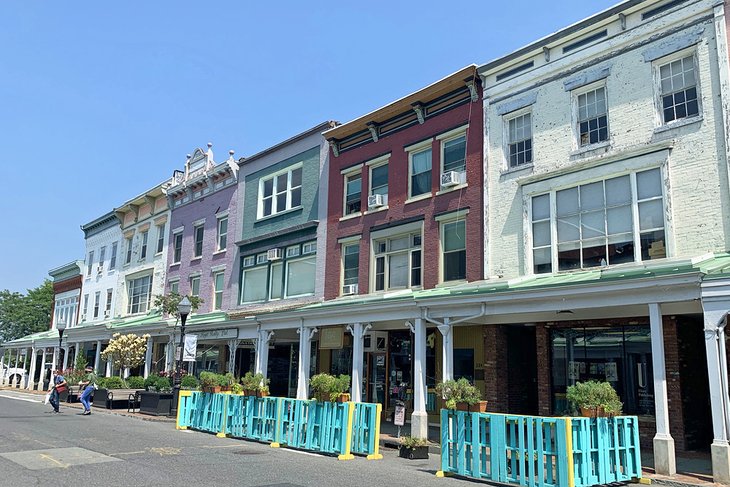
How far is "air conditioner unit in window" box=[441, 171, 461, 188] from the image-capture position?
19.7 meters

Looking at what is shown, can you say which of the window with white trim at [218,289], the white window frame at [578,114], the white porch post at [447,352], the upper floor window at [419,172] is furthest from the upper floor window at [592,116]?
the window with white trim at [218,289]

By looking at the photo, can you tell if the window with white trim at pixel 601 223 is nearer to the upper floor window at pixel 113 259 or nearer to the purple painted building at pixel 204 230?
the purple painted building at pixel 204 230

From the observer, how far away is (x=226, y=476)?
10453mm

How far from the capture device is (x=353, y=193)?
78.2ft

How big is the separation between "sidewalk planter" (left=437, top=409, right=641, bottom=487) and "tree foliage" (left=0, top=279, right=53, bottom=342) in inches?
2780

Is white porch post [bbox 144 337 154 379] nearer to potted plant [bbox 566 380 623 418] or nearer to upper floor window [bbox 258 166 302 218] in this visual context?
upper floor window [bbox 258 166 302 218]

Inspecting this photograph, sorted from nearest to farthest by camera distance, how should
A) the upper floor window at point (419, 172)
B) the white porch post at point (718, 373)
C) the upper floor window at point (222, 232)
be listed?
1. the white porch post at point (718, 373)
2. the upper floor window at point (419, 172)
3. the upper floor window at point (222, 232)

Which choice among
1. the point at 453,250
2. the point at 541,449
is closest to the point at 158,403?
the point at 453,250

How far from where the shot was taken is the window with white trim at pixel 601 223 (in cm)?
1498

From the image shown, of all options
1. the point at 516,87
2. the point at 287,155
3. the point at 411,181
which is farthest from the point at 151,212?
the point at 516,87

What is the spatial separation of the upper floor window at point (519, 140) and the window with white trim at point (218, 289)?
53.5ft

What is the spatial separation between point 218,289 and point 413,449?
713 inches

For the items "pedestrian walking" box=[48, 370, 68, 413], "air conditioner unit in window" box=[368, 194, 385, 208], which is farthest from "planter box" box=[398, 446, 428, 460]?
"pedestrian walking" box=[48, 370, 68, 413]

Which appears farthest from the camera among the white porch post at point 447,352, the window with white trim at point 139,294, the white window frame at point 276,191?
the window with white trim at point 139,294
